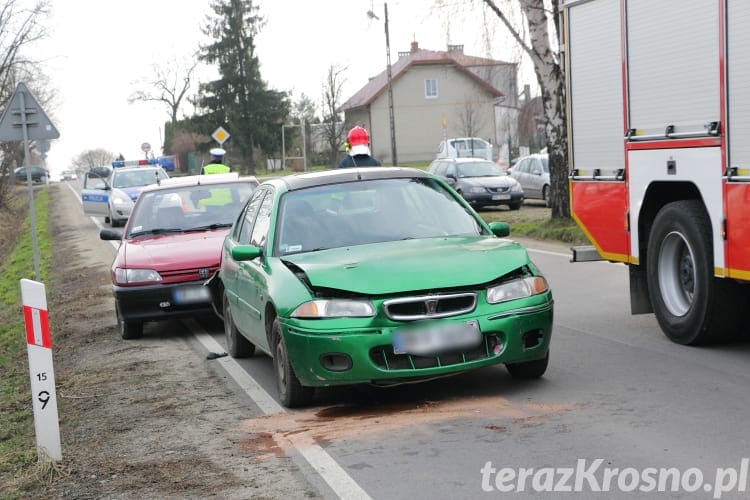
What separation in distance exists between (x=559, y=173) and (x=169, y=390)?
1439 centimetres

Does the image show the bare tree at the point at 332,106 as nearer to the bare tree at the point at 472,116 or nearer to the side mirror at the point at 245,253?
the bare tree at the point at 472,116

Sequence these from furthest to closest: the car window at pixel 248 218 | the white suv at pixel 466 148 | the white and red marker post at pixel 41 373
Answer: the white suv at pixel 466 148 → the car window at pixel 248 218 → the white and red marker post at pixel 41 373

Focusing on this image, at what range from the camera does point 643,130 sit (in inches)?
359

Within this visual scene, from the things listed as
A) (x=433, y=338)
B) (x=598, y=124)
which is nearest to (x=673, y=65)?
(x=598, y=124)

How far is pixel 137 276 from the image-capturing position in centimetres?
1128

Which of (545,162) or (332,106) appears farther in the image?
(332,106)

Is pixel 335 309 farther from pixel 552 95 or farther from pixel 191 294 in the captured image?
pixel 552 95

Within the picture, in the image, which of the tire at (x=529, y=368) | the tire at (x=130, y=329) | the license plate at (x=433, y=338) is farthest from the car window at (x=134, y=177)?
the license plate at (x=433, y=338)

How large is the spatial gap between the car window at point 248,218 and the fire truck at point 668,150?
3140mm

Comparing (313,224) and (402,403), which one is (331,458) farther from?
(313,224)

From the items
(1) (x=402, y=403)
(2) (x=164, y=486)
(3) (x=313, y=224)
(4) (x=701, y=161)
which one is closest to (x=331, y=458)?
(2) (x=164, y=486)

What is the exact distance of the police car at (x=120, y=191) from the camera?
3036cm

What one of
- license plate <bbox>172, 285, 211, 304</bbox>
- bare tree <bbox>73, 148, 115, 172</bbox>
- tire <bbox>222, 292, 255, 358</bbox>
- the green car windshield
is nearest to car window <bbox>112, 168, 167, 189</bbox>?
license plate <bbox>172, 285, 211, 304</bbox>

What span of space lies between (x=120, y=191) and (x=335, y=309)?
24982mm
